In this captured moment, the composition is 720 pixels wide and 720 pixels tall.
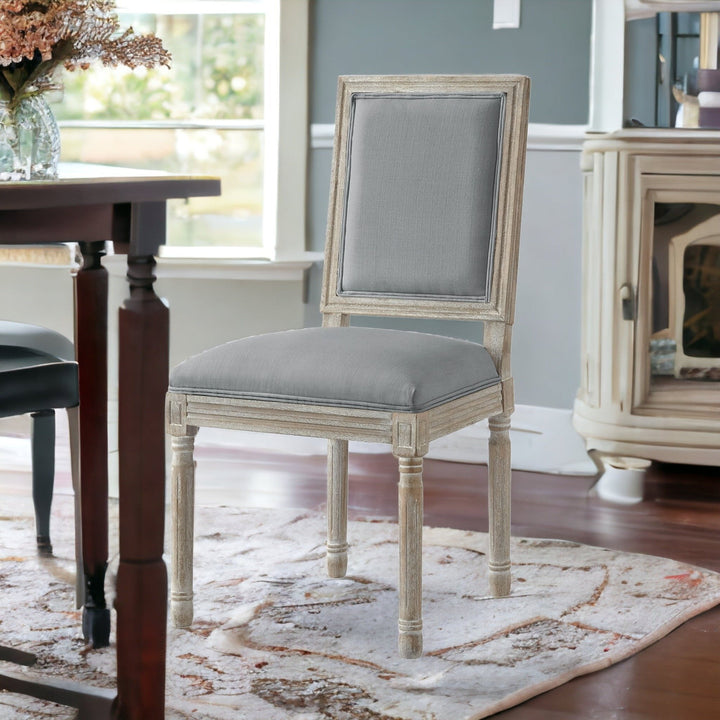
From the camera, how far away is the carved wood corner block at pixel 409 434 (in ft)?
6.74

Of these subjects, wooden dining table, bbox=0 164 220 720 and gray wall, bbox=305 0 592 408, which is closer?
wooden dining table, bbox=0 164 220 720

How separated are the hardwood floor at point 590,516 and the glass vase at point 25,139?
117 centimetres

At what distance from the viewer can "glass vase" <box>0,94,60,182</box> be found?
1883 mm

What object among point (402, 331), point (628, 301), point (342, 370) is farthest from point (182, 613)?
point (628, 301)

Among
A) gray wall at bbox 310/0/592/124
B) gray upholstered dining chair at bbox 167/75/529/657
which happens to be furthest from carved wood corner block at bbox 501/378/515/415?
gray wall at bbox 310/0/592/124

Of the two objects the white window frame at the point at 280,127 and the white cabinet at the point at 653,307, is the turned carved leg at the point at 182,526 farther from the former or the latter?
the white window frame at the point at 280,127

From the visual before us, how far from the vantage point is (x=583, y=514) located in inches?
124

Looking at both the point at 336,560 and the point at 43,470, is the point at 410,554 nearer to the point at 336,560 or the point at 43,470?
the point at 336,560

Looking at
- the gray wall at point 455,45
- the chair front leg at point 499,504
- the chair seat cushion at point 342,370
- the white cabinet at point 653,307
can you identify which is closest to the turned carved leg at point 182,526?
the chair seat cushion at point 342,370

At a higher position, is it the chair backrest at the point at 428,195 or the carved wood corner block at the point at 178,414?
the chair backrest at the point at 428,195

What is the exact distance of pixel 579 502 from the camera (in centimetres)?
327

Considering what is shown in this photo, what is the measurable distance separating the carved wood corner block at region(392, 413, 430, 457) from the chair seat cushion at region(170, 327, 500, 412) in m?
0.02

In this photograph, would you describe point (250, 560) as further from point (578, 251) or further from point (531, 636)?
point (578, 251)

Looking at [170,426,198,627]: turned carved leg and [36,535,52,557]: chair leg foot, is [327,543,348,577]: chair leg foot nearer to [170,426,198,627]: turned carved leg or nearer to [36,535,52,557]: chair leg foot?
[170,426,198,627]: turned carved leg
